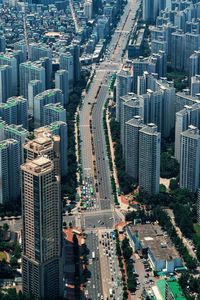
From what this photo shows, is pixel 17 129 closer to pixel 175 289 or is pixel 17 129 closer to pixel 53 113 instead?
pixel 53 113

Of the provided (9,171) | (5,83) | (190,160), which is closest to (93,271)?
(9,171)

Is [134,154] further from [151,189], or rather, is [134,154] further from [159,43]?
[159,43]

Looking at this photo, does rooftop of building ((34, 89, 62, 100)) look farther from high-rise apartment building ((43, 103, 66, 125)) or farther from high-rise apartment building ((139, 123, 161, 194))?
high-rise apartment building ((139, 123, 161, 194))

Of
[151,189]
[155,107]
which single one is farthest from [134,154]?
[155,107]

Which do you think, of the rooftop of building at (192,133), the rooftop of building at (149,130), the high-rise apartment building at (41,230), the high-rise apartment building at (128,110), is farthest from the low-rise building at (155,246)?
the high-rise apartment building at (128,110)

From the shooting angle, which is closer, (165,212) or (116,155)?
(165,212)

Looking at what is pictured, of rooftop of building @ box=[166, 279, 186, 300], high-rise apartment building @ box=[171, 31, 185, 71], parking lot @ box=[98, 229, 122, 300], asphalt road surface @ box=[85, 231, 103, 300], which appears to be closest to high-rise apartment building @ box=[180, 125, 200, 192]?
parking lot @ box=[98, 229, 122, 300]
